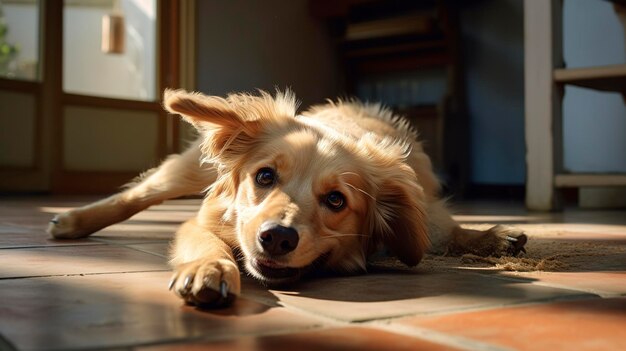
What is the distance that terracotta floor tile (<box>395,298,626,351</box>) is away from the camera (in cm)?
91

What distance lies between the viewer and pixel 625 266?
5.56 feet

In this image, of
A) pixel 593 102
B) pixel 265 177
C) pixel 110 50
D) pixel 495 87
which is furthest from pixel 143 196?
pixel 495 87

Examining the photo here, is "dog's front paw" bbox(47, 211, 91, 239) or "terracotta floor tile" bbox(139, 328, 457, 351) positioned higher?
"dog's front paw" bbox(47, 211, 91, 239)

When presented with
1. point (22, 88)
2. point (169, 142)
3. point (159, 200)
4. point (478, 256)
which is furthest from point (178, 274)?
point (169, 142)

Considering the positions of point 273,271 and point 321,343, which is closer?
point 321,343

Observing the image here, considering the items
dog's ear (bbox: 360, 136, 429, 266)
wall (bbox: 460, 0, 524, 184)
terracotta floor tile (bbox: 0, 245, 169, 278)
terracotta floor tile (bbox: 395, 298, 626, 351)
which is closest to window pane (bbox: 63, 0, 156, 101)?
wall (bbox: 460, 0, 524, 184)

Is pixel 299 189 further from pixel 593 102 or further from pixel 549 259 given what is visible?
pixel 593 102

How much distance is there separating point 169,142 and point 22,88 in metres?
1.50

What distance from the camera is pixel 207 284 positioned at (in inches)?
45.8

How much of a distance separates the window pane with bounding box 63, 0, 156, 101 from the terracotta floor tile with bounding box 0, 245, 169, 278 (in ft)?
15.3

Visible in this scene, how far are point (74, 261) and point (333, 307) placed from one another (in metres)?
0.78

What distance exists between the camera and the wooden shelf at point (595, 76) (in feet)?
Result: 12.5

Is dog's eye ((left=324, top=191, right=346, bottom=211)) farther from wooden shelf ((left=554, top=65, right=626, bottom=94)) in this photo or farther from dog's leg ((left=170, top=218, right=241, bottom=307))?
wooden shelf ((left=554, top=65, right=626, bottom=94))

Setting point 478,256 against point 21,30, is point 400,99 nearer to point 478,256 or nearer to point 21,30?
point 21,30
